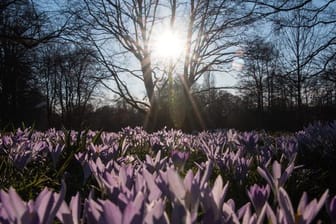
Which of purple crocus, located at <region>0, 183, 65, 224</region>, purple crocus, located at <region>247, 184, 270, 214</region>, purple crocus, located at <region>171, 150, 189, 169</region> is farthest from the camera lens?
purple crocus, located at <region>171, 150, 189, 169</region>

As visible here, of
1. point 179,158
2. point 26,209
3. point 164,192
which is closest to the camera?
point 26,209

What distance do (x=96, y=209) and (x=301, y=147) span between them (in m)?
3.37

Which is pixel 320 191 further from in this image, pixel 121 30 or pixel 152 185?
pixel 121 30

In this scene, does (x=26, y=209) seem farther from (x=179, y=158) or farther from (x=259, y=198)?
(x=179, y=158)

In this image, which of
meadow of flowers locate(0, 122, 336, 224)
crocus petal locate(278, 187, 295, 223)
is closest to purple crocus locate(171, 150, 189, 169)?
meadow of flowers locate(0, 122, 336, 224)

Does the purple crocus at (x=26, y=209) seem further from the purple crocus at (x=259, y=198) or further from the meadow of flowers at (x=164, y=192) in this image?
the purple crocus at (x=259, y=198)

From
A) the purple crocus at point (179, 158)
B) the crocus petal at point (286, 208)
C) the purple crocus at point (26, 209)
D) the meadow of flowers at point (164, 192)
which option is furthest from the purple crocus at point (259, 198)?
the purple crocus at point (179, 158)

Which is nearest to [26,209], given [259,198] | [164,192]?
[164,192]

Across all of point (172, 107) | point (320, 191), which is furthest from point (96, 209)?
point (172, 107)

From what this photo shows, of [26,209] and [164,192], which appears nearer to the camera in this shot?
[26,209]

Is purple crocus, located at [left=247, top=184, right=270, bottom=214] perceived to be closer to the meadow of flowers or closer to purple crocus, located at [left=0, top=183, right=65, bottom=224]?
the meadow of flowers

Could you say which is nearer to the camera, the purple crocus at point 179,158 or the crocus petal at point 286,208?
the crocus petal at point 286,208

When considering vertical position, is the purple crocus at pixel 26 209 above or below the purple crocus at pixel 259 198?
above

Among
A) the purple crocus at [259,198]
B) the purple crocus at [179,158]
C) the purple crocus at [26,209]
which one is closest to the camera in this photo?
the purple crocus at [26,209]
